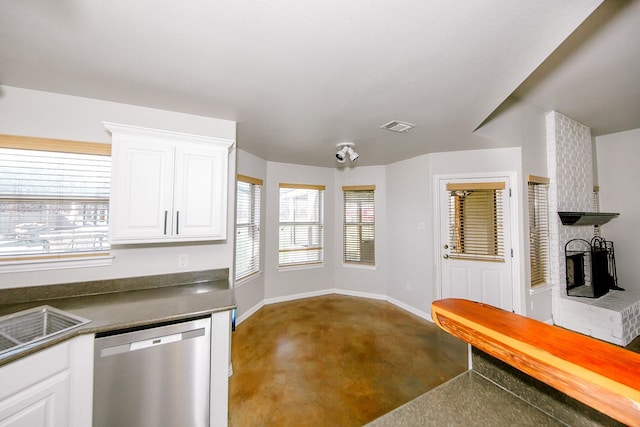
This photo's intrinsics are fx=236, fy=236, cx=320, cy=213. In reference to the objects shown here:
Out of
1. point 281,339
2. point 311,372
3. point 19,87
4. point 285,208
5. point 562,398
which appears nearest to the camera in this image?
point 562,398

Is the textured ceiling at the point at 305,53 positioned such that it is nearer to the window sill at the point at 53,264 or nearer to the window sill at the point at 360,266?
the window sill at the point at 53,264

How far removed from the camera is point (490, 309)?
919mm

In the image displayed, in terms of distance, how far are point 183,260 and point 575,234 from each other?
5020mm

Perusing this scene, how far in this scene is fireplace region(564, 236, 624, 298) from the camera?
3.16 meters

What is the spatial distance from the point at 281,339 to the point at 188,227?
1805mm

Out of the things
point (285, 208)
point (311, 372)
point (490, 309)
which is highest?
point (285, 208)

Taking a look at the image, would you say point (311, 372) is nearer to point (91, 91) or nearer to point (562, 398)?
point (562, 398)

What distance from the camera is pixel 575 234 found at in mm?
3355

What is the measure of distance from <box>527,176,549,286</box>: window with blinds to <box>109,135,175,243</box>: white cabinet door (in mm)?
4238

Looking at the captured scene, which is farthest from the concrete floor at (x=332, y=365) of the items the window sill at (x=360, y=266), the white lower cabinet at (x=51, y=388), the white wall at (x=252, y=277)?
the white lower cabinet at (x=51, y=388)

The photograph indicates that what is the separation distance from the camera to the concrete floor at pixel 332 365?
6.10ft

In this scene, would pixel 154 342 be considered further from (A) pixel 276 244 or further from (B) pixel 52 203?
(A) pixel 276 244

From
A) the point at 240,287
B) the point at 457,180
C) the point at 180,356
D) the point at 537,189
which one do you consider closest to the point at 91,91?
the point at 180,356

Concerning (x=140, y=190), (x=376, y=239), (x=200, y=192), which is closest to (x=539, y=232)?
(x=376, y=239)
